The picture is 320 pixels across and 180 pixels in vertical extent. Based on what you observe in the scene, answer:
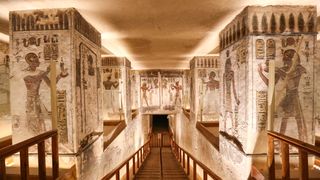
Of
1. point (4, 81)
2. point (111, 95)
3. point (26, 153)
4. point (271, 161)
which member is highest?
point (4, 81)

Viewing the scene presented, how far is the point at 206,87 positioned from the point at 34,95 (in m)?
6.88

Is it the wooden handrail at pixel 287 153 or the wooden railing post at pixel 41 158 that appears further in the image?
the wooden railing post at pixel 41 158

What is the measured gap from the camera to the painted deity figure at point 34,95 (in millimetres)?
3879

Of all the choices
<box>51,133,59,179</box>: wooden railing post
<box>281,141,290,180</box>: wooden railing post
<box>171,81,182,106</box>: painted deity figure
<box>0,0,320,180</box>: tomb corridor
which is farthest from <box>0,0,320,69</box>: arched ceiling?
<box>171,81,182,106</box>: painted deity figure

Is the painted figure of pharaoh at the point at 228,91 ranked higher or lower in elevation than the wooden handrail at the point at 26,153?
higher

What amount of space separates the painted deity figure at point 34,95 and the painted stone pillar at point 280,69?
3.33 m

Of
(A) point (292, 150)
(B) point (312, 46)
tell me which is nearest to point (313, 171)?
(A) point (292, 150)

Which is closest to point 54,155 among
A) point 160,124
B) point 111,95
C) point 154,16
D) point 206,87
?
point 154,16

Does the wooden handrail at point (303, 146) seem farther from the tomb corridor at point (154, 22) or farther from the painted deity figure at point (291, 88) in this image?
the painted deity figure at point (291, 88)

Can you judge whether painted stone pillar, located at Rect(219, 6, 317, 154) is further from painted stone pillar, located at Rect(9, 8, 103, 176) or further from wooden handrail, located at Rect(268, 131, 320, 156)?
painted stone pillar, located at Rect(9, 8, 103, 176)

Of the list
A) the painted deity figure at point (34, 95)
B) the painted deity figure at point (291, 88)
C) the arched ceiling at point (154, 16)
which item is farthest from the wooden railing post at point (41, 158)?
the painted deity figure at point (291, 88)

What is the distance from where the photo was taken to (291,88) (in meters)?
3.77

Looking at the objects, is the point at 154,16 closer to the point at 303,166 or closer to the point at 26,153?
the point at 26,153

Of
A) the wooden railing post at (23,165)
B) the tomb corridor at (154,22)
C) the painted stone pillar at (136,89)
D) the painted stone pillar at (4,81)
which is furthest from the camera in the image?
the painted stone pillar at (136,89)
